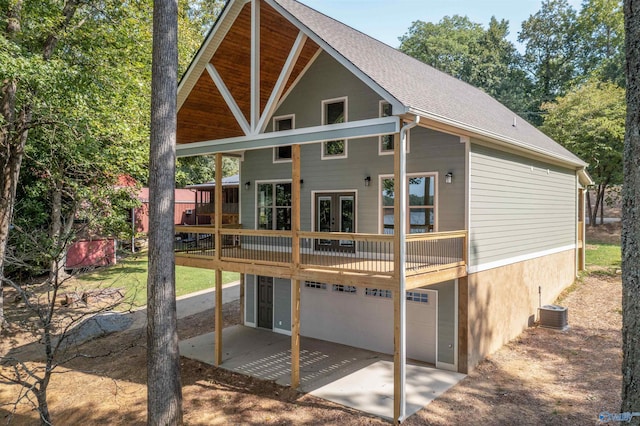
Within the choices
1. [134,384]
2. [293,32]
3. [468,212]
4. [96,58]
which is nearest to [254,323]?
[134,384]

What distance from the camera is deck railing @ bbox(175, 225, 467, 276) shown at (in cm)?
896

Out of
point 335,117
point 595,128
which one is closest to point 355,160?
point 335,117

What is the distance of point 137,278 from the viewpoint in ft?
71.2

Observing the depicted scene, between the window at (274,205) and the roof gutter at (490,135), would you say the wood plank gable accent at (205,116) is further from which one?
the roof gutter at (490,135)

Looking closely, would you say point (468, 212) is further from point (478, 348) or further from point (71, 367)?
point (71, 367)

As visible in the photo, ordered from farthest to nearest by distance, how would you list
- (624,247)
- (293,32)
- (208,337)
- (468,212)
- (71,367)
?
(208,337)
(71,367)
(293,32)
(468,212)
(624,247)

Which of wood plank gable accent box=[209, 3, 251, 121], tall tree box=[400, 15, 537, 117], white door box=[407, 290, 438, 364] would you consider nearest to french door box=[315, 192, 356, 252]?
white door box=[407, 290, 438, 364]

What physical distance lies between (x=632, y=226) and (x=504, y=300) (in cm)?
848

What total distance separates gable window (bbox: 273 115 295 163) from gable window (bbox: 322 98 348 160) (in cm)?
133

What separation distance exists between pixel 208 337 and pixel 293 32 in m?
9.88

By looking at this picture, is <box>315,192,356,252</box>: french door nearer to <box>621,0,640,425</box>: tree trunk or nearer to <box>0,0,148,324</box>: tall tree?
<box>0,0,148,324</box>: tall tree

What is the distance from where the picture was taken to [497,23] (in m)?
46.6

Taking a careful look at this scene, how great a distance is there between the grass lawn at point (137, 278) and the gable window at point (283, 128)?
9.42m

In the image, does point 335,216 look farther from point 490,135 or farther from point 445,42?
point 445,42
